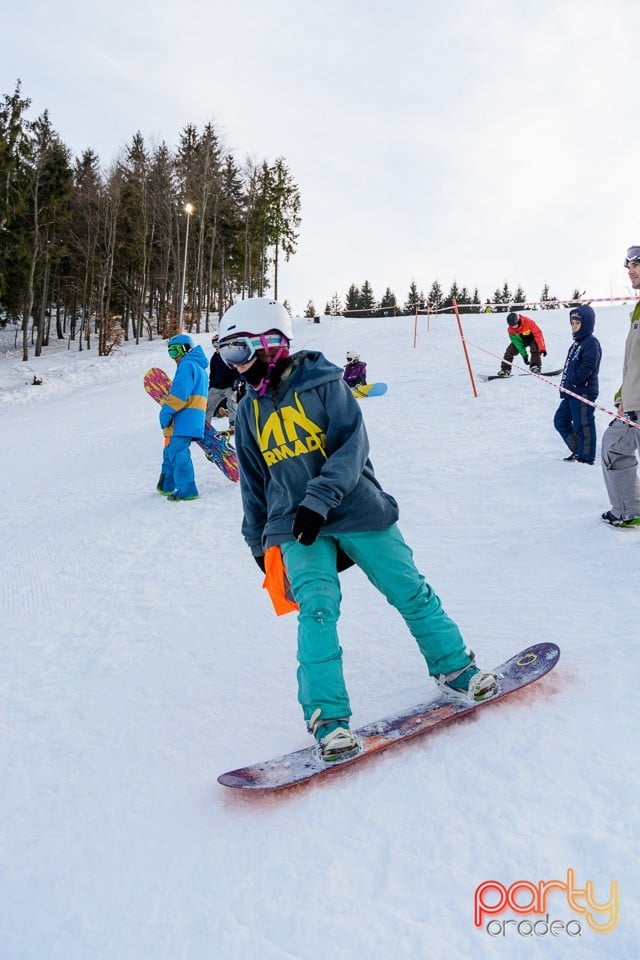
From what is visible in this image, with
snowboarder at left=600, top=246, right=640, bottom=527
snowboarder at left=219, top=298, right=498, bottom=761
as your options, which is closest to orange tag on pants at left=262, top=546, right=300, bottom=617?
snowboarder at left=219, top=298, right=498, bottom=761

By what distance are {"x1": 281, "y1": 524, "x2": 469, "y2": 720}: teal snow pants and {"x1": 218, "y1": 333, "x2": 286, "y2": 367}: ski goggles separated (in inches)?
31.4

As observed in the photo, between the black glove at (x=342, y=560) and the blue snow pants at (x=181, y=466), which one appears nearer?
the black glove at (x=342, y=560)

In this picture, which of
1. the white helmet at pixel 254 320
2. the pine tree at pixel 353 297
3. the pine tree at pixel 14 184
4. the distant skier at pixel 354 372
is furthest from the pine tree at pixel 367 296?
the white helmet at pixel 254 320

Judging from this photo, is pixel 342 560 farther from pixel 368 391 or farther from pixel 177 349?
pixel 368 391

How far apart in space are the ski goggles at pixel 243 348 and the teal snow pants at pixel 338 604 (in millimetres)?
797

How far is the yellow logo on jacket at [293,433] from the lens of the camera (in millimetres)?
2543

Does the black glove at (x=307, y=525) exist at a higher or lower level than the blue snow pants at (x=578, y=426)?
lower

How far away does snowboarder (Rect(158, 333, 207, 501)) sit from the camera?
6766 mm

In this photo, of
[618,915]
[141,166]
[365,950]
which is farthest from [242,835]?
[141,166]

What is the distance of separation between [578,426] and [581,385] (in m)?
0.50

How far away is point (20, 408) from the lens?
61.8 ft

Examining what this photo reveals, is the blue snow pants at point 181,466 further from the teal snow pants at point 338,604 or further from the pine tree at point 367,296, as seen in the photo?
the pine tree at point 367,296

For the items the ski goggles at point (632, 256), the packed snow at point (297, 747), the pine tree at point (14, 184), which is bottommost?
the packed snow at point (297, 747)

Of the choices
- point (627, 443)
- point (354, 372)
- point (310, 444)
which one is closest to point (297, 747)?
point (310, 444)
